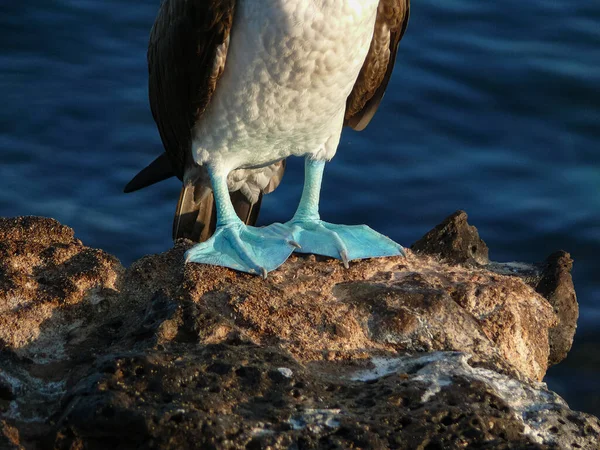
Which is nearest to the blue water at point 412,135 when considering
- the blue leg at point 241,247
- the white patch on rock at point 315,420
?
the blue leg at point 241,247

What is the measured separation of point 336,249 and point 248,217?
160cm

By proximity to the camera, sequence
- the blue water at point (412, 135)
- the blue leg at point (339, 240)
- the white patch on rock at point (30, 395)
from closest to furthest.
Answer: the white patch on rock at point (30, 395) → the blue leg at point (339, 240) → the blue water at point (412, 135)

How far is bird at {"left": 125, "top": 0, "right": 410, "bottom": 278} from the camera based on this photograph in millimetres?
4109

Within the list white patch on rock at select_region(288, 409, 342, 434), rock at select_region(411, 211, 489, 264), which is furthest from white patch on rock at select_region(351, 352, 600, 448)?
rock at select_region(411, 211, 489, 264)

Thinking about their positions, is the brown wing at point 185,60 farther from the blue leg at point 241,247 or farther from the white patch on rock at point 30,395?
the white patch on rock at point 30,395

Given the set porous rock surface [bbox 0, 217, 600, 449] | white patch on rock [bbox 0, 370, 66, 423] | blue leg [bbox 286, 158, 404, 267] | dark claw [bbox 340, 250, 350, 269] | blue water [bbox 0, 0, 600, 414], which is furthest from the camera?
blue water [bbox 0, 0, 600, 414]

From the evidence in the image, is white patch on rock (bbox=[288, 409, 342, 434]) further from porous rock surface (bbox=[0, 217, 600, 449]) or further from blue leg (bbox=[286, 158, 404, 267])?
blue leg (bbox=[286, 158, 404, 267])

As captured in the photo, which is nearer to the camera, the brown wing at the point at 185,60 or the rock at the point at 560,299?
the brown wing at the point at 185,60

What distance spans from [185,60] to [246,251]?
93cm

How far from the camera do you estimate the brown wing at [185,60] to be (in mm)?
4215

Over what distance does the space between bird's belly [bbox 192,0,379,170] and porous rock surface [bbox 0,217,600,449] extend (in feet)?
2.34

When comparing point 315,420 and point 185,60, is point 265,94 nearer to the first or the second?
point 185,60

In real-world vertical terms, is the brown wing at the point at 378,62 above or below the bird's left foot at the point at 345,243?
above

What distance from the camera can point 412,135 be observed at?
8414mm
